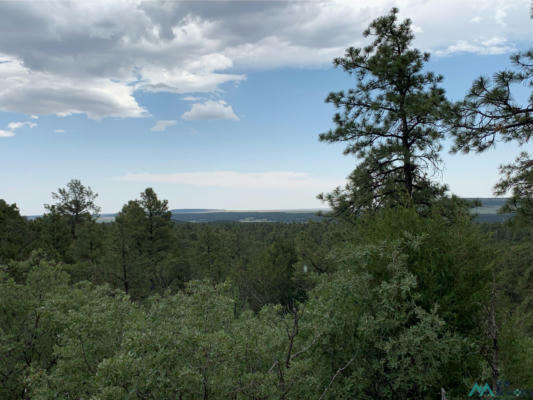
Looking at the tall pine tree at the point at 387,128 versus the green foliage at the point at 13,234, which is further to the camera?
the green foliage at the point at 13,234

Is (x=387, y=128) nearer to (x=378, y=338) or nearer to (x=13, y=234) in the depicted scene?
(x=378, y=338)

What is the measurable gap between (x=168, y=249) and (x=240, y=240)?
32889mm

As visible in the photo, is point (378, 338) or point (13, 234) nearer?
point (378, 338)

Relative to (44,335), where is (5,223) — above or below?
above

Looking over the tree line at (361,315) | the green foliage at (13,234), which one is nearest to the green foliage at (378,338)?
the tree line at (361,315)

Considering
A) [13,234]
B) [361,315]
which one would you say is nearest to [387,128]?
[361,315]

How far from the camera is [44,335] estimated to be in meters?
9.01

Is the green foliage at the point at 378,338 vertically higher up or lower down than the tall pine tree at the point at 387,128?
lower down

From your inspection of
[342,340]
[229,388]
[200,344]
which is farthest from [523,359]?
[200,344]

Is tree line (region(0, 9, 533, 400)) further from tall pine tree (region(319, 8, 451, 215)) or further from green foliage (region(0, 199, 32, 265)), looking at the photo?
green foliage (region(0, 199, 32, 265))

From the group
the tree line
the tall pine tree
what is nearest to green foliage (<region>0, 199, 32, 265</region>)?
the tree line

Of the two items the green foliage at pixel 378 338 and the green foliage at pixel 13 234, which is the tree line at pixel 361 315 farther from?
the green foliage at pixel 13 234

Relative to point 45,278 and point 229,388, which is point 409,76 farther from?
point 45,278

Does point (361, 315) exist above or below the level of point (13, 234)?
below
